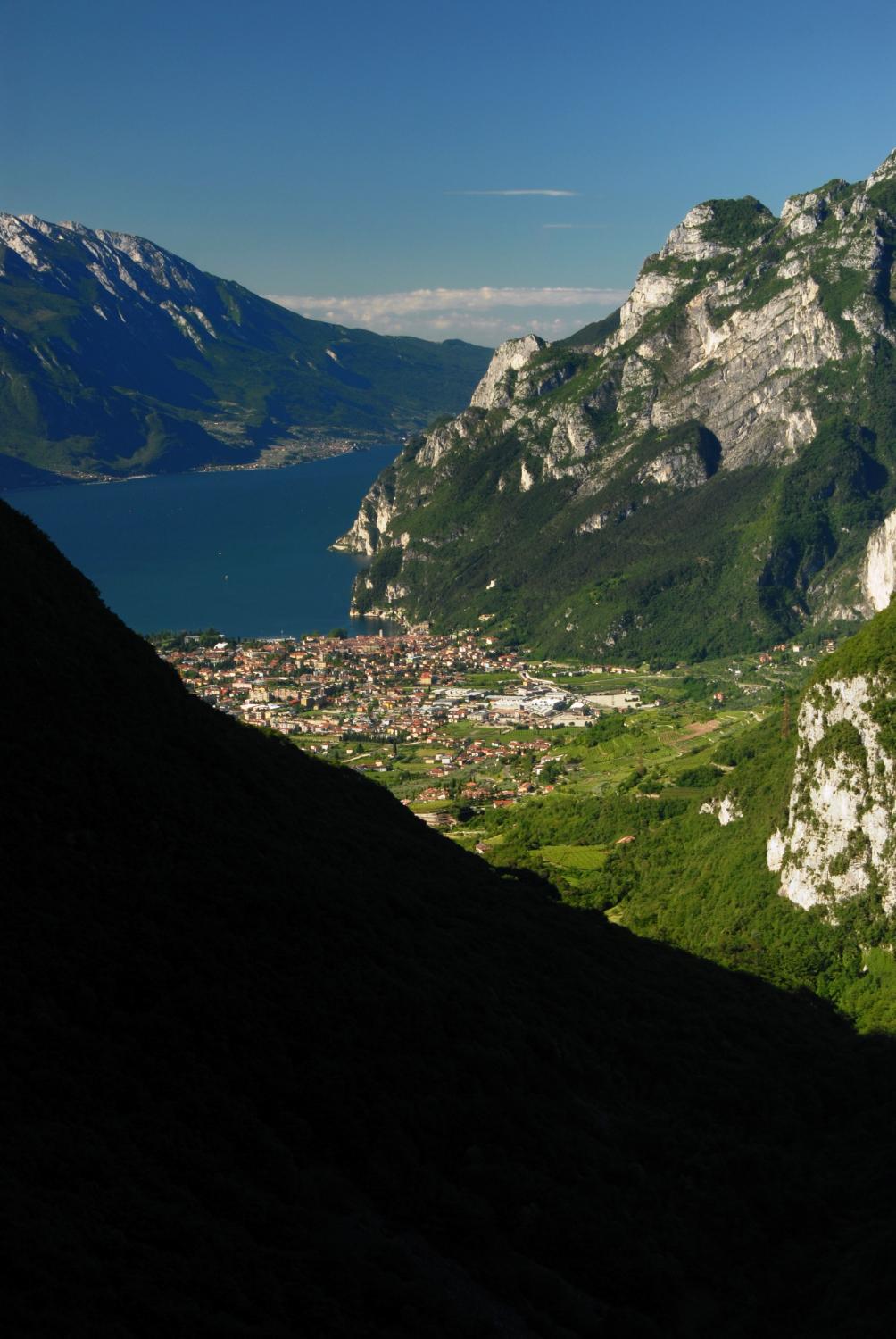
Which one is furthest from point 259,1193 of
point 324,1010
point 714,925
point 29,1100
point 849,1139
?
point 714,925

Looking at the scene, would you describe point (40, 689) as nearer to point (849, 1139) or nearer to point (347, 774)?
point (347, 774)

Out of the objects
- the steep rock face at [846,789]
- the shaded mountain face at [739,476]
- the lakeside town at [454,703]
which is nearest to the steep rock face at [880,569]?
the shaded mountain face at [739,476]

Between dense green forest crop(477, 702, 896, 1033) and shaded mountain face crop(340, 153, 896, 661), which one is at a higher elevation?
shaded mountain face crop(340, 153, 896, 661)

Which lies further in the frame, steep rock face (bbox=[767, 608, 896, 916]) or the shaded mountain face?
the shaded mountain face

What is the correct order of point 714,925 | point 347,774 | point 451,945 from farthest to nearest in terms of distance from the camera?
point 714,925 → point 347,774 → point 451,945

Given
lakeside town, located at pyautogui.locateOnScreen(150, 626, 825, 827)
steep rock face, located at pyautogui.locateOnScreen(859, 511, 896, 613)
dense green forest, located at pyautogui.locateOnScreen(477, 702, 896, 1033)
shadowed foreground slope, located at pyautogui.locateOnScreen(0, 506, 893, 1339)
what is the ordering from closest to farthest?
shadowed foreground slope, located at pyautogui.locateOnScreen(0, 506, 893, 1339) < dense green forest, located at pyautogui.locateOnScreen(477, 702, 896, 1033) < lakeside town, located at pyautogui.locateOnScreen(150, 626, 825, 827) < steep rock face, located at pyautogui.locateOnScreen(859, 511, 896, 613)

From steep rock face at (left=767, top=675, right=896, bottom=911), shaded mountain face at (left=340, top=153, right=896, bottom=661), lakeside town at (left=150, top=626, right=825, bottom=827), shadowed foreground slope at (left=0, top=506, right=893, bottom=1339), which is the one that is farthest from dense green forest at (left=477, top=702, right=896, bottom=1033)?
shaded mountain face at (left=340, top=153, right=896, bottom=661)

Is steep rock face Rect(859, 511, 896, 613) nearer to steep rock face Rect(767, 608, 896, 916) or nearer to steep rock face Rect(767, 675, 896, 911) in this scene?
steep rock face Rect(767, 608, 896, 916)

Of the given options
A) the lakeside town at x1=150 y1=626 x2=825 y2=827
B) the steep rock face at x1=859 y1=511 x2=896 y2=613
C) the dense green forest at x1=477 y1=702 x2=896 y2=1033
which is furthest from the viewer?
the steep rock face at x1=859 y1=511 x2=896 y2=613
